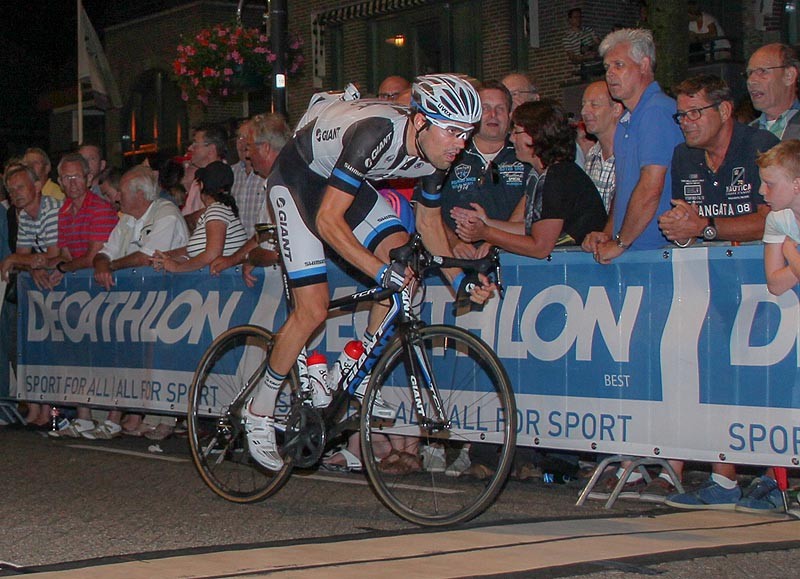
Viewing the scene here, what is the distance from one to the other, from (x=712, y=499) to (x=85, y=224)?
259 inches

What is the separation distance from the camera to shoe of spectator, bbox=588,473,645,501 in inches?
287

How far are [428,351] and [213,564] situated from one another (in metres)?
1.64

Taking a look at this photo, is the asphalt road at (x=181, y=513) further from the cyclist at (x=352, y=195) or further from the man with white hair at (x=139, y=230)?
the man with white hair at (x=139, y=230)

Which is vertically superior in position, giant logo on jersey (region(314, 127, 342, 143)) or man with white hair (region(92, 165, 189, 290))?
giant logo on jersey (region(314, 127, 342, 143))

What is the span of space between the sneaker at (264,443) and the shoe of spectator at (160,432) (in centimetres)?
369

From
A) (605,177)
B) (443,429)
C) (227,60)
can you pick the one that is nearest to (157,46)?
(227,60)

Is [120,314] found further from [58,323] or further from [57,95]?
[57,95]

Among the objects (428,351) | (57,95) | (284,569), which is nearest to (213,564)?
(284,569)

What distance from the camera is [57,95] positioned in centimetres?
4059

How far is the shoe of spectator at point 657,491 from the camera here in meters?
7.21

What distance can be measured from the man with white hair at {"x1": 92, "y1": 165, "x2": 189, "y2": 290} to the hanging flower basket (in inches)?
226

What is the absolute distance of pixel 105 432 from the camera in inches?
416

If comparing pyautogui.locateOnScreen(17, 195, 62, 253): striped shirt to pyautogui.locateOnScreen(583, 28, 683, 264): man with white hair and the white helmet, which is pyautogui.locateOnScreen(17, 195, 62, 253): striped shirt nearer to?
pyautogui.locateOnScreen(583, 28, 683, 264): man with white hair

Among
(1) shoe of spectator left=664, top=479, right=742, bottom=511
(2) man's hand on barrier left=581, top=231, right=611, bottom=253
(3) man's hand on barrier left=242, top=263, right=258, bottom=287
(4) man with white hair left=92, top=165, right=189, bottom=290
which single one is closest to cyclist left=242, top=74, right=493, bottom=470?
(2) man's hand on barrier left=581, top=231, right=611, bottom=253
